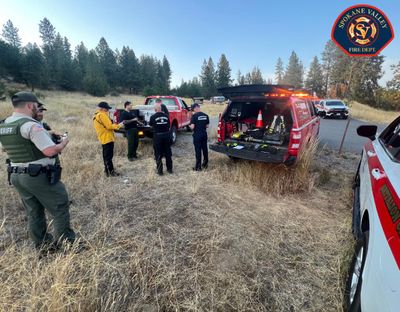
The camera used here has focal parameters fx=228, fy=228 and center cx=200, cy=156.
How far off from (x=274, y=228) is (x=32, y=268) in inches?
112

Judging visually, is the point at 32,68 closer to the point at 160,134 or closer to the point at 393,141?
the point at 160,134

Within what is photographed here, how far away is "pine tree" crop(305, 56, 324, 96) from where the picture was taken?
67.9 meters

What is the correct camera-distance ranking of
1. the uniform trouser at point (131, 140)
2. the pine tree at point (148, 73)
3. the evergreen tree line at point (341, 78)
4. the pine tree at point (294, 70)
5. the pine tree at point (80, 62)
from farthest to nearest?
the pine tree at point (294, 70) → the pine tree at point (148, 73) → the pine tree at point (80, 62) → the evergreen tree line at point (341, 78) → the uniform trouser at point (131, 140)

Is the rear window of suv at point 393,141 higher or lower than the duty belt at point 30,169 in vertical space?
higher

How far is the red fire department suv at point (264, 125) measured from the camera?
4.52 meters

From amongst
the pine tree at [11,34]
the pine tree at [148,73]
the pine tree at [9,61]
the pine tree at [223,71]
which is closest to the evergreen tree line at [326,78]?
the pine tree at [223,71]

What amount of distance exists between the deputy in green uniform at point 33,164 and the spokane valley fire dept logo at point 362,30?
6.49 metres

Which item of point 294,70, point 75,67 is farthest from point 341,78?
point 75,67

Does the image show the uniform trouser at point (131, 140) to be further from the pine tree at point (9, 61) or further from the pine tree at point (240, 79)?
the pine tree at point (240, 79)

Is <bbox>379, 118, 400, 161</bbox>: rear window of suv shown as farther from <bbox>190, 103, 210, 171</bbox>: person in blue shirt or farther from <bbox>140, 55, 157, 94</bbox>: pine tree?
<bbox>140, 55, 157, 94</bbox>: pine tree

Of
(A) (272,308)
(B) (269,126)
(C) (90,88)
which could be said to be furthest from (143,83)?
(A) (272,308)

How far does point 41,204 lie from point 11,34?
8975 centimetres

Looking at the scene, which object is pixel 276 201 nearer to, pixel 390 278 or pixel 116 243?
pixel 116 243

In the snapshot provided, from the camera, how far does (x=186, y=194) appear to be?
13.9 ft
